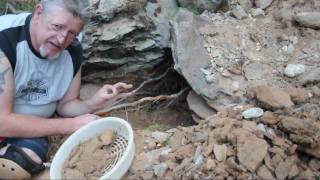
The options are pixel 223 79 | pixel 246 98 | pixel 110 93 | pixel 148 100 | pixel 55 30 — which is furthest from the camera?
pixel 148 100

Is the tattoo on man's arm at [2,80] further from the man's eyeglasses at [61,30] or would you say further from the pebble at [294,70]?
the pebble at [294,70]

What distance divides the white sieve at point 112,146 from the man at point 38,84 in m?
0.10

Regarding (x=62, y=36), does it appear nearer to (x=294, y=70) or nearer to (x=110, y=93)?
(x=110, y=93)

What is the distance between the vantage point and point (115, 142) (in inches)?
89.7

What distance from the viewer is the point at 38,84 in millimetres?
2412

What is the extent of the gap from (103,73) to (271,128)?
1.42m

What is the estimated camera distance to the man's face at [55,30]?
7.13ft

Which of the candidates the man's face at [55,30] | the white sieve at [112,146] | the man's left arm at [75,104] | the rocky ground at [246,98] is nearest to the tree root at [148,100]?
the rocky ground at [246,98]

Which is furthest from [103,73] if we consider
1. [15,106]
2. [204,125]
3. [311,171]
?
[311,171]

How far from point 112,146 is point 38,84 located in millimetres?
485

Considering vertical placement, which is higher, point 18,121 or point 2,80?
point 2,80

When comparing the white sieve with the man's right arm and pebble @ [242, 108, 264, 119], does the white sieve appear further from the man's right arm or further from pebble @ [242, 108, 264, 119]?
pebble @ [242, 108, 264, 119]

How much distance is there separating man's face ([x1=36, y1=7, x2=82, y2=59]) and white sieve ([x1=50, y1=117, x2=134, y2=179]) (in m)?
0.39

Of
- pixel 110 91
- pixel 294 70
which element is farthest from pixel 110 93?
pixel 294 70
